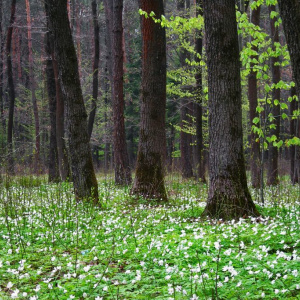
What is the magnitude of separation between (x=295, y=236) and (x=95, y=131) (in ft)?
92.5

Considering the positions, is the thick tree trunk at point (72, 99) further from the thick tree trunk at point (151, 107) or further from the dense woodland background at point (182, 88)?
the thick tree trunk at point (151, 107)

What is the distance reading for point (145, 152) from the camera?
30.8 feet

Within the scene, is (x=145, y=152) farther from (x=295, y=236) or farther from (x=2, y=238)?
(x=295, y=236)

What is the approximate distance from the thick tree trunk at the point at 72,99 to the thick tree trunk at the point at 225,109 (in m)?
3.23

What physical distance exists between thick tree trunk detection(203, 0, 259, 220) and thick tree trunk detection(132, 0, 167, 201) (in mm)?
2871

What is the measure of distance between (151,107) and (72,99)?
221 centimetres

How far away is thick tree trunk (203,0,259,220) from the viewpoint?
6.54 meters

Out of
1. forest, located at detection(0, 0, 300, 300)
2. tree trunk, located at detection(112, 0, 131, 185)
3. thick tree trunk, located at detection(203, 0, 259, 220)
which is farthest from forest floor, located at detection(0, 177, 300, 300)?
tree trunk, located at detection(112, 0, 131, 185)

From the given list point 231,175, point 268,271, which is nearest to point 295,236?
point 268,271

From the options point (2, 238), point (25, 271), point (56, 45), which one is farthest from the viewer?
Answer: point (56, 45)

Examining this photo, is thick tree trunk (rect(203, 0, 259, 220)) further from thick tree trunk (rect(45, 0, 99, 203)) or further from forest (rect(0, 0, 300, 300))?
thick tree trunk (rect(45, 0, 99, 203))

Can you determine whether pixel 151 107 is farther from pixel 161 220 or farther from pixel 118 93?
pixel 118 93

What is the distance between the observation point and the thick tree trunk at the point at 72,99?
8.21 meters

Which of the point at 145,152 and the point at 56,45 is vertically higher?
the point at 56,45
